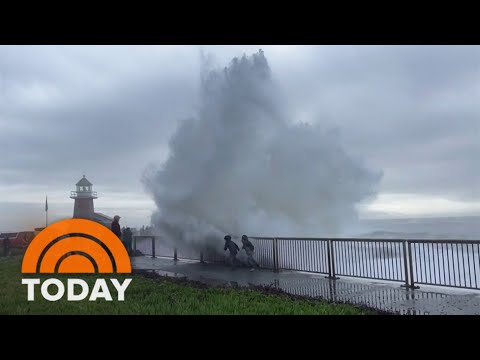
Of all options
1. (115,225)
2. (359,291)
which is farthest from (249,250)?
(115,225)

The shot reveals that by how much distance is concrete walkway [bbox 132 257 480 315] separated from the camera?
7.36 m

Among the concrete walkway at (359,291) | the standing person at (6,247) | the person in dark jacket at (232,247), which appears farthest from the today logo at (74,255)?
the standing person at (6,247)

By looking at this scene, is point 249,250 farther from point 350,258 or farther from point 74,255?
point 74,255

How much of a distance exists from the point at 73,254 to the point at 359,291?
1056cm

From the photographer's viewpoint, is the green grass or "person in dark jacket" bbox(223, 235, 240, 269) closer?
the green grass

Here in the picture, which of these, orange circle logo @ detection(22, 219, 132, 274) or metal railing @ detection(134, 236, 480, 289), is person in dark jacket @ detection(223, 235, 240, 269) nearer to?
metal railing @ detection(134, 236, 480, 289)

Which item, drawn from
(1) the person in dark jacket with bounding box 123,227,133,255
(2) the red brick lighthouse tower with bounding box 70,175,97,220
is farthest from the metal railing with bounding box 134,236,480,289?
(2) the red brick lighthouse tower with bounding box 70,175,97,220

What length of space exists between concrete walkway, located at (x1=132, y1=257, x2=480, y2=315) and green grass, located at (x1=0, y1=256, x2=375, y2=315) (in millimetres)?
893

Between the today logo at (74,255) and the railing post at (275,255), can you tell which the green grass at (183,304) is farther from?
the railing post at (275,255)

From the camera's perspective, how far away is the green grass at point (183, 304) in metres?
6.96
